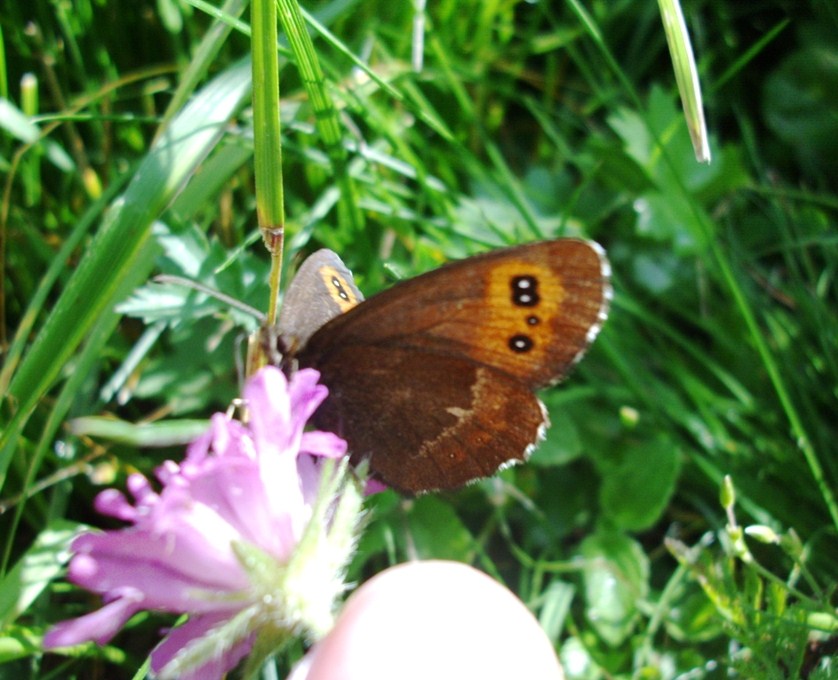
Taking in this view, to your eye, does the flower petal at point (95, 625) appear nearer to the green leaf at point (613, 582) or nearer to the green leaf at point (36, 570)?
the green leaf at point (36, 570)

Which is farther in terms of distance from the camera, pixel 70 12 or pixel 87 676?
pixel 70 12

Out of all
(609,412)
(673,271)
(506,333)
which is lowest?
(609,412)

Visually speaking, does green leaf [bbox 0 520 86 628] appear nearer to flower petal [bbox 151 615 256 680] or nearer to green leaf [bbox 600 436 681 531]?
flower petal [bbox 151 615 256 680]

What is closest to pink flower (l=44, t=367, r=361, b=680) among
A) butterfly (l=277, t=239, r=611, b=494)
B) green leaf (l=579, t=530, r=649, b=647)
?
butterfly (l=277, t=239, r=611, b=494)

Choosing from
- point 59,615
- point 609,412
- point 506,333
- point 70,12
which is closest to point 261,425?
point 506,333

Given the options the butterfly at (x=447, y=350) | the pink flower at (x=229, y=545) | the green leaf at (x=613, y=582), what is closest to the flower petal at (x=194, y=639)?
the pink flower at (x=229, y=545)

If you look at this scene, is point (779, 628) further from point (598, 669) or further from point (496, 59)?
point (496, 59)
